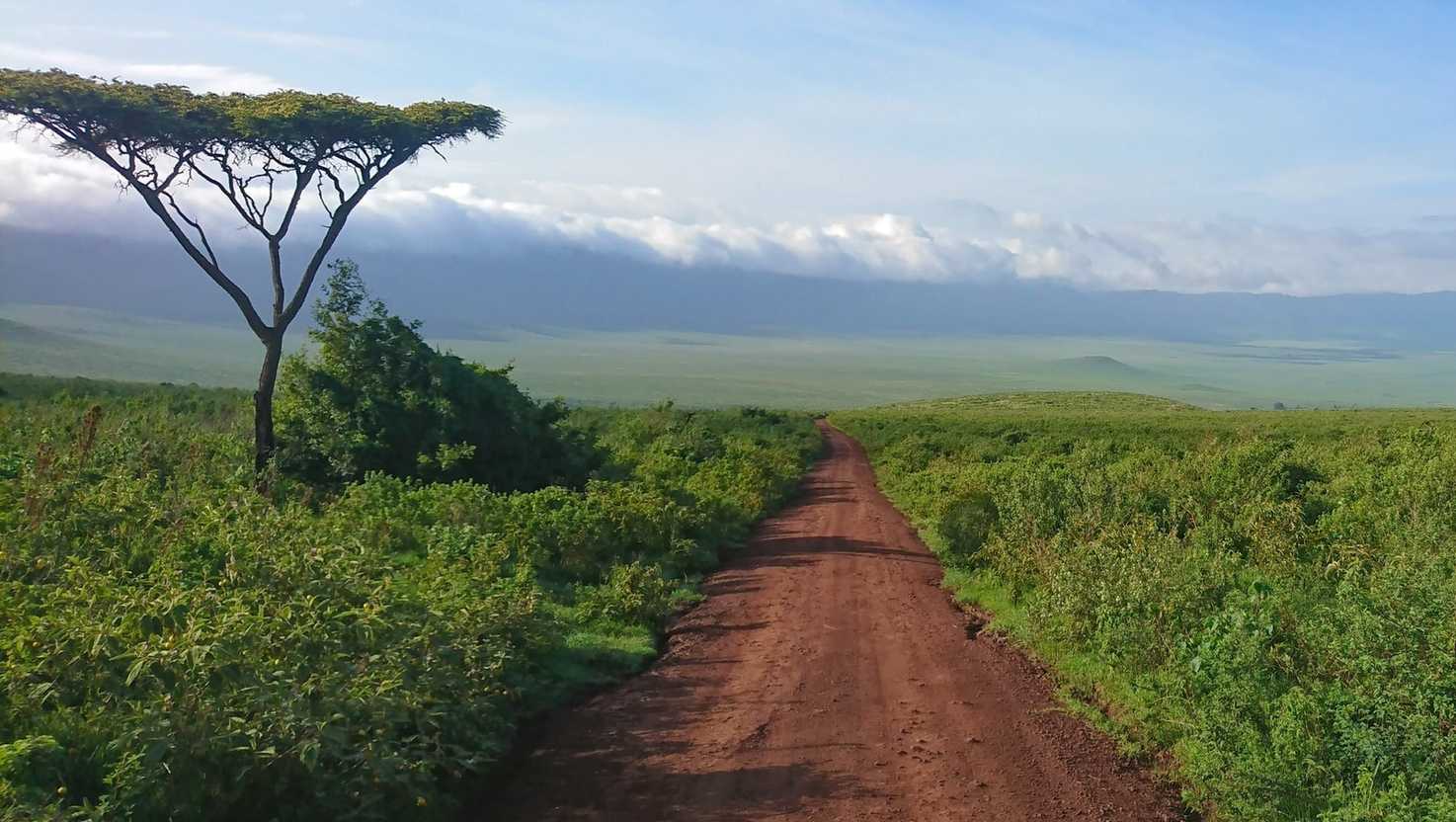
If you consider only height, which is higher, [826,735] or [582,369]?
[582,369]

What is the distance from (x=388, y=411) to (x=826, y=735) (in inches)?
483

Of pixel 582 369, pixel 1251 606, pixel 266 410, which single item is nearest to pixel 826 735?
pixel 1251 606

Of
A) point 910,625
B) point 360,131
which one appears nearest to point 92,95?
point 360,131

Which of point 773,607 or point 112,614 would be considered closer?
point 112,614

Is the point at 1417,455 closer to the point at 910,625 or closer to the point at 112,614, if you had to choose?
the point at 910,625

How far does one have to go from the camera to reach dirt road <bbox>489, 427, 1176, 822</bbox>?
6.88m

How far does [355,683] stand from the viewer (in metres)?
6.12

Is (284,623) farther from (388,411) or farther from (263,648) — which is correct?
(388,411)

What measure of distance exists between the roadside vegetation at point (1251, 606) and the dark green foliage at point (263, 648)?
4.13m

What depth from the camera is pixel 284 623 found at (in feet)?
20.5

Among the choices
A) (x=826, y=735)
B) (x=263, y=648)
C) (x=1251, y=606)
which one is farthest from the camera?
(x=1251, y=606)

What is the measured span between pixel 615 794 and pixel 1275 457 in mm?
12406

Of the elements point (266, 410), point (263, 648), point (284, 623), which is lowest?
point (263, 648)

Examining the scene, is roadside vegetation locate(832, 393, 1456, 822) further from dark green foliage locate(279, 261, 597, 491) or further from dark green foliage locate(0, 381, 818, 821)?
dark green foliage locate(279, 261, 597, 491)
